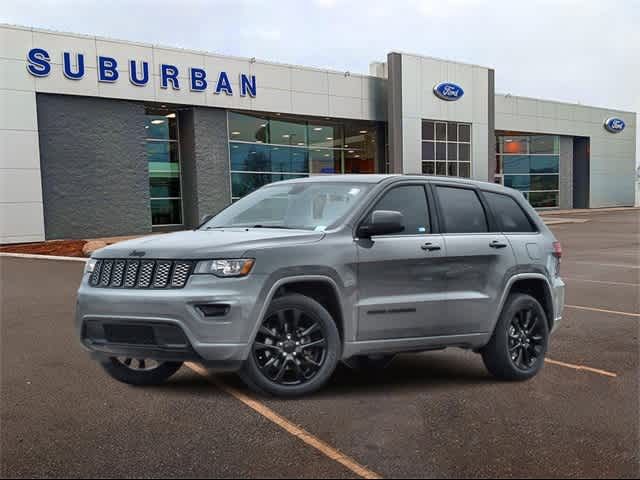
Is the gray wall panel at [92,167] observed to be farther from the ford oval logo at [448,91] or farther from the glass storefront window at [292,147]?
the ford oval logo at [448,91]

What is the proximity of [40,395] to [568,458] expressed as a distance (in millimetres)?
4014

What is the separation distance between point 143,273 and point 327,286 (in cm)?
137

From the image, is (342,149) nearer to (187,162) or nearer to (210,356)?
(187,162)

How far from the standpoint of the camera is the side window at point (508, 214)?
6246 mm

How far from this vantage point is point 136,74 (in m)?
26.5

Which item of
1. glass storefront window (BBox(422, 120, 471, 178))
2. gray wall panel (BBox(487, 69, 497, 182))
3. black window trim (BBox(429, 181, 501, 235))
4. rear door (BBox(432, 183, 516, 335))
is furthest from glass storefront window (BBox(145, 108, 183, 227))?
rear door (BBox(432, 183, 516, 335))

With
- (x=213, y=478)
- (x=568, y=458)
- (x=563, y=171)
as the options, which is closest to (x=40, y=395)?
(x=213, y=478)

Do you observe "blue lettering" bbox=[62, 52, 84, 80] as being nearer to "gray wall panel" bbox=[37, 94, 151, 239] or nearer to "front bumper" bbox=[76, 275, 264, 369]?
"gray wall panel" bbox=[37, 94, 151, 239]

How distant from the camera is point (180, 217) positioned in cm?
3027

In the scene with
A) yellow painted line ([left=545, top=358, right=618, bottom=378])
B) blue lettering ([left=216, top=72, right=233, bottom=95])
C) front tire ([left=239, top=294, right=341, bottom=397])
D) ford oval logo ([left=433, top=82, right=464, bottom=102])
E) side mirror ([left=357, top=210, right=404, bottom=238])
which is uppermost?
ford oval logo ([left=433, top=82, right=464, bottom=102])

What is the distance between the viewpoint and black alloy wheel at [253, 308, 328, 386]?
473cm

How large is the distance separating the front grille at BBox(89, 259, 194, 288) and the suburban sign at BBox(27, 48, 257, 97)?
71.9 ft

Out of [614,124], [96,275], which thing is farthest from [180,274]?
[614,124]

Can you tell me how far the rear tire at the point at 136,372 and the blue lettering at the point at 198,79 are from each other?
24.3m
